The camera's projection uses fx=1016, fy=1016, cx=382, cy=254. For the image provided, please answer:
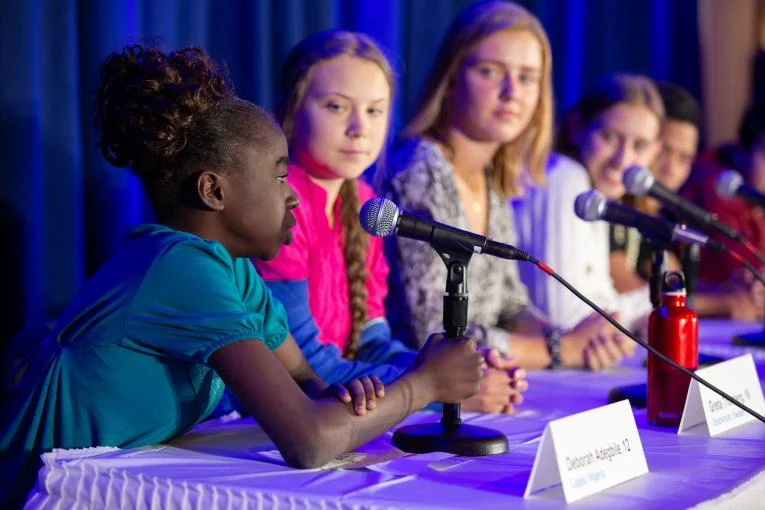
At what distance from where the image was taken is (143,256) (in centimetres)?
130

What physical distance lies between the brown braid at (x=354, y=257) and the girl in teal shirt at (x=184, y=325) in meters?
0.49

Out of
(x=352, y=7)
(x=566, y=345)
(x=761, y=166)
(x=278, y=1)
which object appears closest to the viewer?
(x=566, y=345)

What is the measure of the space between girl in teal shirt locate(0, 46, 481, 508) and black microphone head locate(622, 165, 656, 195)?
2.07 feet

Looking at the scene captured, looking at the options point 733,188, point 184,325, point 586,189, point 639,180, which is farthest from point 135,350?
point 586,189

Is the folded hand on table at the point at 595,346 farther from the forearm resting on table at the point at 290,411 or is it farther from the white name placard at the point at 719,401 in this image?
the forearm resting on table at the point at 290,411

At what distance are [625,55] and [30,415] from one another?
Result: 10.5ft

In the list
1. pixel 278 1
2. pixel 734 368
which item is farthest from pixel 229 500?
pixel 278 1

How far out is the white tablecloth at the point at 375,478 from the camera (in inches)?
41.9

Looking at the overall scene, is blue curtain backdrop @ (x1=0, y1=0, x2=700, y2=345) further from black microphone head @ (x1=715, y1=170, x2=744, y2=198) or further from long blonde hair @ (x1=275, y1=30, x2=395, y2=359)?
black microphone head @ (x1=715, y1=170, x2=744, y2=198)

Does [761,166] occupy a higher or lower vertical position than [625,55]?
lower

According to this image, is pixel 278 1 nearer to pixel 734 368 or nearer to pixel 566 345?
pixel 566 345

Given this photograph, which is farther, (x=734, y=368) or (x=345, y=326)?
(x=345, y=326)

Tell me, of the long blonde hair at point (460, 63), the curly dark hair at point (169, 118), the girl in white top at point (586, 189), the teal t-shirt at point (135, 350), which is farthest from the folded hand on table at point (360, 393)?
the girl in white top at point (586, 189)

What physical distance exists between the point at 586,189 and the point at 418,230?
1.48 meters
